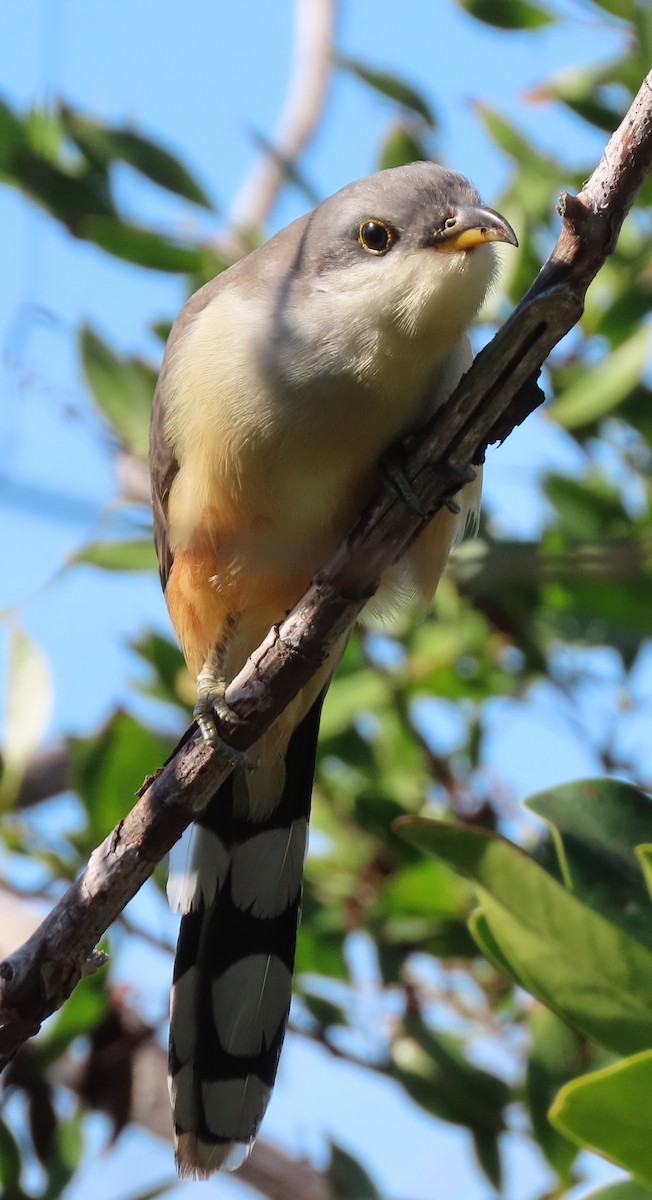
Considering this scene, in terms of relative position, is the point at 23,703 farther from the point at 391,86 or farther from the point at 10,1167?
the point at 391,86

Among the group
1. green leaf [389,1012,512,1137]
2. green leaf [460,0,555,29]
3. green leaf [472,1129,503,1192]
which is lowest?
green leaf [472,1129,503,1192]

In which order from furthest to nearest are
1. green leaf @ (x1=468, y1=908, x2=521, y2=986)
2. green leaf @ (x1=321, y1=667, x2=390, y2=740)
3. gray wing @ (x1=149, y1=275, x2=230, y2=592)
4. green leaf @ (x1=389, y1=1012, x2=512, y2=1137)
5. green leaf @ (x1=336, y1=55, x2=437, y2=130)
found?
green leaf @ (x1=336, y1=55, x2=437, y2=130) → green leaf @ (x1=321, y1=667, x2=390, y2=740) → green leaf @ (x1=389, y1=1012, x2=512, y2=1137) → gray wing @ (x1=149, y1=275, x2=230, y2=592) → green leaf @ (x1=468, y1=908, x2=521, y2=986)

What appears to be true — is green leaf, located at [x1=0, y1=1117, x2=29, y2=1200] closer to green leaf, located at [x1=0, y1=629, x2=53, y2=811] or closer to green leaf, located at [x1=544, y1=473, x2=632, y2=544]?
green leaf, located at [x1=0, y1=629, x2=53, y2=811]

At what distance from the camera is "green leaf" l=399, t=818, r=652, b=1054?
2490 mm

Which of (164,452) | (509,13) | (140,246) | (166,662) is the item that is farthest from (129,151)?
(166,662)

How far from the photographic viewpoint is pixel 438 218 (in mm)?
3135

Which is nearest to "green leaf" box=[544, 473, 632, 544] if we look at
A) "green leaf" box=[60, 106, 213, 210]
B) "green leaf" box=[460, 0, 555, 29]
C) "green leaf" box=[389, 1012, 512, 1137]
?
"green leaf" box=[460, 0, 555, 29]

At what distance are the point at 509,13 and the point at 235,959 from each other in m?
2.89

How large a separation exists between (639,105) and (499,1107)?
2.59 m

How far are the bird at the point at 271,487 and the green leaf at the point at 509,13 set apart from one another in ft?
3.67

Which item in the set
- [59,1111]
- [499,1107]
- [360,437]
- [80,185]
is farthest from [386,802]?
[80,185]

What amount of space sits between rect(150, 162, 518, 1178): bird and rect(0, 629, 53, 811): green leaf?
54cm

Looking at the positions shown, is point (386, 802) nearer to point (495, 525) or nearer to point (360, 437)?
point (495, 525)

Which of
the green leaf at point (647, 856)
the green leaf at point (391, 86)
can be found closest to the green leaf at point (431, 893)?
the green leaf at point (647, 856)
